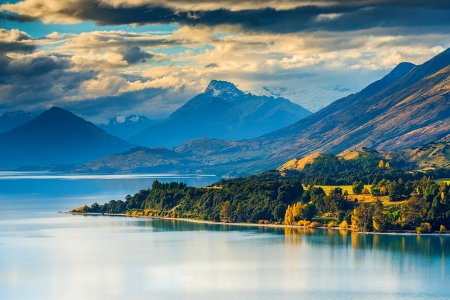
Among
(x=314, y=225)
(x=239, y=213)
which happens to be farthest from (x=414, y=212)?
(x=239, y=213)

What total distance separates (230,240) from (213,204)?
1740 inches

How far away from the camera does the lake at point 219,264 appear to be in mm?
102938

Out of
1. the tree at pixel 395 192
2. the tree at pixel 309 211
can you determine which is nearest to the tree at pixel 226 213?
the tree at pixel 309 211

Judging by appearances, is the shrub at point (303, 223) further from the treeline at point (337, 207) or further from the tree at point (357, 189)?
the tree at point (357, 189)

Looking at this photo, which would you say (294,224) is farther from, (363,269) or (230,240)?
(363,269)

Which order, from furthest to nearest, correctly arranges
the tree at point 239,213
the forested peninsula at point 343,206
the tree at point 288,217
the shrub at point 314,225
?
the tree at point 239,213
the tree at point 288,217
the shrub at point 314,225
the forested peninsula at point 343,206

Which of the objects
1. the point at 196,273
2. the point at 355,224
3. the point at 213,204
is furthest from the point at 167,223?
the point at 196,273

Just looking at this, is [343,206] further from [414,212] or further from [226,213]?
[226,213]

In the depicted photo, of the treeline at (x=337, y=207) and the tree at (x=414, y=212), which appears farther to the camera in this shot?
the treeline at (x=337, y=207)

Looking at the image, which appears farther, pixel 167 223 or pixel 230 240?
pixel 167 223

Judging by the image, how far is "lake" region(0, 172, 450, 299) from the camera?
4053 inches

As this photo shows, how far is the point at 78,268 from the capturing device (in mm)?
124125

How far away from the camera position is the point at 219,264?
12594 cm

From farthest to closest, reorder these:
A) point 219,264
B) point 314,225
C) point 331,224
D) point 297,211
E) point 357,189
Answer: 1. point 357,189
2. point 297,211
3. point 314,225
4. point 331,224
5. point 219,264
